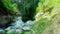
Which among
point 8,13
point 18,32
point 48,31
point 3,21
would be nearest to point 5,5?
point 8,13

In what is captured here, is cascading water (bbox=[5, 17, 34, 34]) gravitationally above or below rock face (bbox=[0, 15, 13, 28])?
below

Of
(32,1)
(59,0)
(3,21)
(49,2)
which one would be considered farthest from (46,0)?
(32,1)

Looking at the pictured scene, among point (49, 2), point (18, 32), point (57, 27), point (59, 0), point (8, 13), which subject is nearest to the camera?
point (57, 27)

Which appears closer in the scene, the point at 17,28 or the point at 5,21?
the point at 17,28

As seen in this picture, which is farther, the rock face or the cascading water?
the rock face

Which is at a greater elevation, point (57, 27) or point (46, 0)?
point (46, 0)

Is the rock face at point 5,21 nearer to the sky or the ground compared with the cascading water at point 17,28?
nearer to the sky

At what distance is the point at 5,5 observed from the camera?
13711 mm

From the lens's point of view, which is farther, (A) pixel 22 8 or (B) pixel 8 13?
(A) pixel 22 8

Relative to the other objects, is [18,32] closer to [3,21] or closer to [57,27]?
[3,21]

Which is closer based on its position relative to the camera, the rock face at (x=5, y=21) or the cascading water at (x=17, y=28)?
the cascading water at (x=17, y=28)

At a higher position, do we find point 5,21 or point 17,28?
point 5,21

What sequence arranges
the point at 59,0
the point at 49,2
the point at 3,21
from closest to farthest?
the point at 59,0 < the point at 49,2 < the point at 3,21

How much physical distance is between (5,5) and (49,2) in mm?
5088
